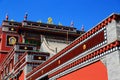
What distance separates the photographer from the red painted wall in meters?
13.8

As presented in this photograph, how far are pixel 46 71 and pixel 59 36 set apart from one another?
24.1 m

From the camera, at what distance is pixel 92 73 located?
48.7 feet

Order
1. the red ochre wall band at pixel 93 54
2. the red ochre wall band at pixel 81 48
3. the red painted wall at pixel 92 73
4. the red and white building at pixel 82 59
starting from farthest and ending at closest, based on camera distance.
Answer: the red ochre wall band at pixel 81 48
the red painted wall at pixel 92 73
the red and white building at pixel 82 59
the red ochre wall band at pixel 93 54

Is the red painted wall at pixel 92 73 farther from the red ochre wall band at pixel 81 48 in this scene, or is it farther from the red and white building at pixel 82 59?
the red ochre wall band at pixel 81 48

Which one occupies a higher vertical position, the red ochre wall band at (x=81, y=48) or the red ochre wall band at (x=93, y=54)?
the red ochre wall band at (x=81, y=48)

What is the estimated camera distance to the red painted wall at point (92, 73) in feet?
45.4

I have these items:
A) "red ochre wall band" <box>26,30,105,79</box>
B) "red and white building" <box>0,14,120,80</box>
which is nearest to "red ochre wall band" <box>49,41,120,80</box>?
"red and white building" <box>0,14,120,80</box>

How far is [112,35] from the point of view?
13.2m

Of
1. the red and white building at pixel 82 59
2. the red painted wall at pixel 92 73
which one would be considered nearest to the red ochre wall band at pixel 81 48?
the red and white building at pixel 82 59

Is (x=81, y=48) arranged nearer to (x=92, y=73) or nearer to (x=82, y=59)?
(x=82, y=59)

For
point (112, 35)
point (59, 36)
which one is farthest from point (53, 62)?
point (59, 36)

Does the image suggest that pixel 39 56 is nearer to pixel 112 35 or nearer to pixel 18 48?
pixel 18 48

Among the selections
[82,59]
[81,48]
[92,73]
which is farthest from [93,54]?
[81,48]

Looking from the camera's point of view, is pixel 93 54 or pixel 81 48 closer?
pixel 93 54
